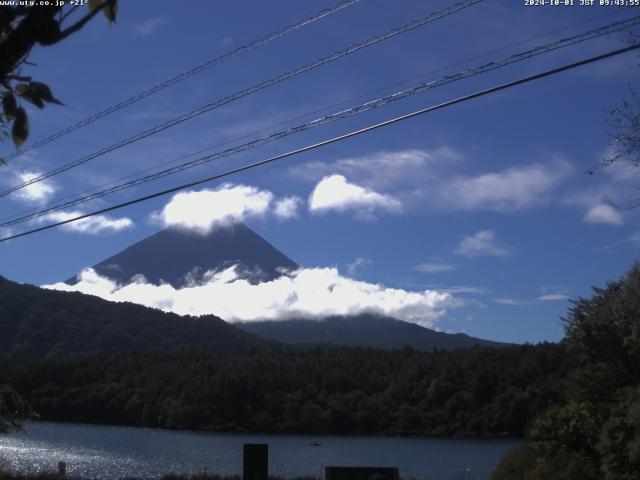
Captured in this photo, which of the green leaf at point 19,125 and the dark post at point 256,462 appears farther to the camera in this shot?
the dark post at point 256,462

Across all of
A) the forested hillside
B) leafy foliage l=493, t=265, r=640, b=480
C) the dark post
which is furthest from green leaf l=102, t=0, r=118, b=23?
the forested hillside

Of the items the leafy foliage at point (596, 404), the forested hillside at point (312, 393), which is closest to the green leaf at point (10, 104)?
the leafy foliage at point (596, 404)

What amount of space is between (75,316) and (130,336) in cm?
1493

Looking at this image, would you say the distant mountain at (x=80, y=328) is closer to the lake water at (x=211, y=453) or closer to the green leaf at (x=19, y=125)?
the lake water at (x=211, y=453)

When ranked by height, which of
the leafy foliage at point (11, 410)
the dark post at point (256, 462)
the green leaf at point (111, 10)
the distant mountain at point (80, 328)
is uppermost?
the distant mountain at point (80, 328)

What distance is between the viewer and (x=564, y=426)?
18703mm

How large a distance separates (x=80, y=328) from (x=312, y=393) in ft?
290

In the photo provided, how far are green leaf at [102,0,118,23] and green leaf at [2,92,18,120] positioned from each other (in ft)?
1.76

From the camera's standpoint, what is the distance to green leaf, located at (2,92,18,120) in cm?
332

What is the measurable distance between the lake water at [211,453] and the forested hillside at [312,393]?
4.42m

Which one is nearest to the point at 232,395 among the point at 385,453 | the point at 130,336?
the point at 385,453

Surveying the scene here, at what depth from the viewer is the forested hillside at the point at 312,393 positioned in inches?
3568

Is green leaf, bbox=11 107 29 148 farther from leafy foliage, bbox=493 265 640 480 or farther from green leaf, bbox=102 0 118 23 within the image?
leafy foliage, bbox=493 265 640 480

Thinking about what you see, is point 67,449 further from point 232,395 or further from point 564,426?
point 564,426
